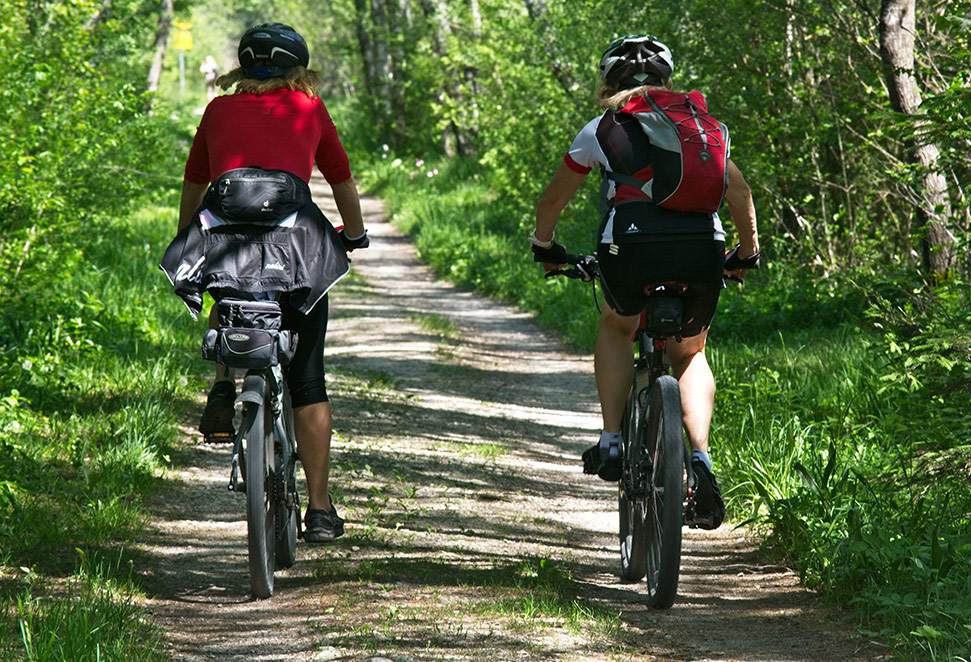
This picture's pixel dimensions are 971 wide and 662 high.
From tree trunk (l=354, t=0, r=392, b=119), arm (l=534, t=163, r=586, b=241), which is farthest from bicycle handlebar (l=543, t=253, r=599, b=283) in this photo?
tree trunk (l=354, t=0, r=392, b=119)

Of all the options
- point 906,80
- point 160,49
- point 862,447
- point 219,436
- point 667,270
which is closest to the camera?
point 667,270

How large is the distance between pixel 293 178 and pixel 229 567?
1.69 meters

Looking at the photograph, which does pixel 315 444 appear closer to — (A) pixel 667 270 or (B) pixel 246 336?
(B) pixel 246 336

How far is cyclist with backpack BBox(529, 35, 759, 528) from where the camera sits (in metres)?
3.82

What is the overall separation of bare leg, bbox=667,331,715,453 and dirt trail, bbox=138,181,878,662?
706 millimetres

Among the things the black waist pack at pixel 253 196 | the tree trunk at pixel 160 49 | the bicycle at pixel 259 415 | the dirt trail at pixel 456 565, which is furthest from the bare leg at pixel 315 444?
the tree trunk at pixel 160 49

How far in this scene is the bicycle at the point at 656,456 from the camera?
386cm

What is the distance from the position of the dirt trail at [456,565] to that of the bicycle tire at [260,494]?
0.14 metres

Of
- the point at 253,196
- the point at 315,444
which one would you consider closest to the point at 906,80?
the point at 315,444

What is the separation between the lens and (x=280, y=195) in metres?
3.81

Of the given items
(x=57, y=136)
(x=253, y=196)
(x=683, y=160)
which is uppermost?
(x=57, y=136)

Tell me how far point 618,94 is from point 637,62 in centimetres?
15

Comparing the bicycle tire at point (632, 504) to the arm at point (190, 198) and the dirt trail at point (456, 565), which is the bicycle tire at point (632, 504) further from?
the arm at point (190, 198)

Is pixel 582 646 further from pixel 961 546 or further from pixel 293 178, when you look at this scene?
pixel 293 178
